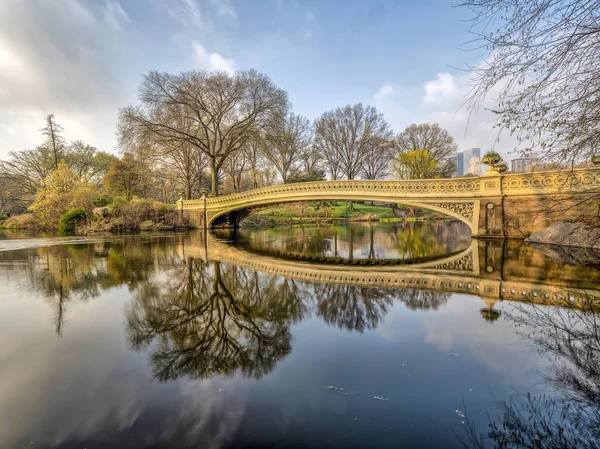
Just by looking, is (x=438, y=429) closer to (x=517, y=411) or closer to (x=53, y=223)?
(x=517, y=411)

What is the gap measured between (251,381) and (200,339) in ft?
3.65

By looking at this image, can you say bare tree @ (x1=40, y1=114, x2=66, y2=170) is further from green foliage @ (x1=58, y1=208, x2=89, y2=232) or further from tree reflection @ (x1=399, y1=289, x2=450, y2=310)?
tree reflection @ (x1=399, y1=289, x2=450, y2=310)

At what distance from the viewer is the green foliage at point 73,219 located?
77.7 feet

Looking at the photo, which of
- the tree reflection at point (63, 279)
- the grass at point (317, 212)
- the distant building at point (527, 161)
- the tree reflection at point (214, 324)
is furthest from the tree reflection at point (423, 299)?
the grass at point (317, 212)

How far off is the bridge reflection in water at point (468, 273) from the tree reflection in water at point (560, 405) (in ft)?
4.90

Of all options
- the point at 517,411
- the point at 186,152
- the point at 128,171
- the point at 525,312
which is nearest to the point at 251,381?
the point at 517,411

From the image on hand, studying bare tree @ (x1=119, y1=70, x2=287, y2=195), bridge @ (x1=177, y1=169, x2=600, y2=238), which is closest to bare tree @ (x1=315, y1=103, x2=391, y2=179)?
bare tree @ (x1=119, y1=70, x2=287, y2=195)

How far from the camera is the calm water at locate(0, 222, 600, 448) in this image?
6.51 feet

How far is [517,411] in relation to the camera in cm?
211

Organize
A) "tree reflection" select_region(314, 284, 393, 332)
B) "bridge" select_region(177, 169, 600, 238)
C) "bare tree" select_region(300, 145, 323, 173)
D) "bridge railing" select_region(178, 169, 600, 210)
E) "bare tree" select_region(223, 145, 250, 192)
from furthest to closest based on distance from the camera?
"bare tree" select_region(300, 145, 323, 173)
"bare tree" select_region(223, 145, 250, 192)
"bridge" select_region(177, 169, 600, 238)
"bridge railing" select_region(178, 169, 600, 210)
"tree reflection" select_region(314, 284, 393, 332)

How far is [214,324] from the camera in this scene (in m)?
3.87

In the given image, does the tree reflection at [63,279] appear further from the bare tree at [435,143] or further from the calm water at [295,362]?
the bare tree at [435,143]

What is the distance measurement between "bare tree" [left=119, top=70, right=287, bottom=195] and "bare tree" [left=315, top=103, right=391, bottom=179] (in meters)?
17.0

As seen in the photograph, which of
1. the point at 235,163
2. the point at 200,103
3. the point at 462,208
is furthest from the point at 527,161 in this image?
the point at 235,163
